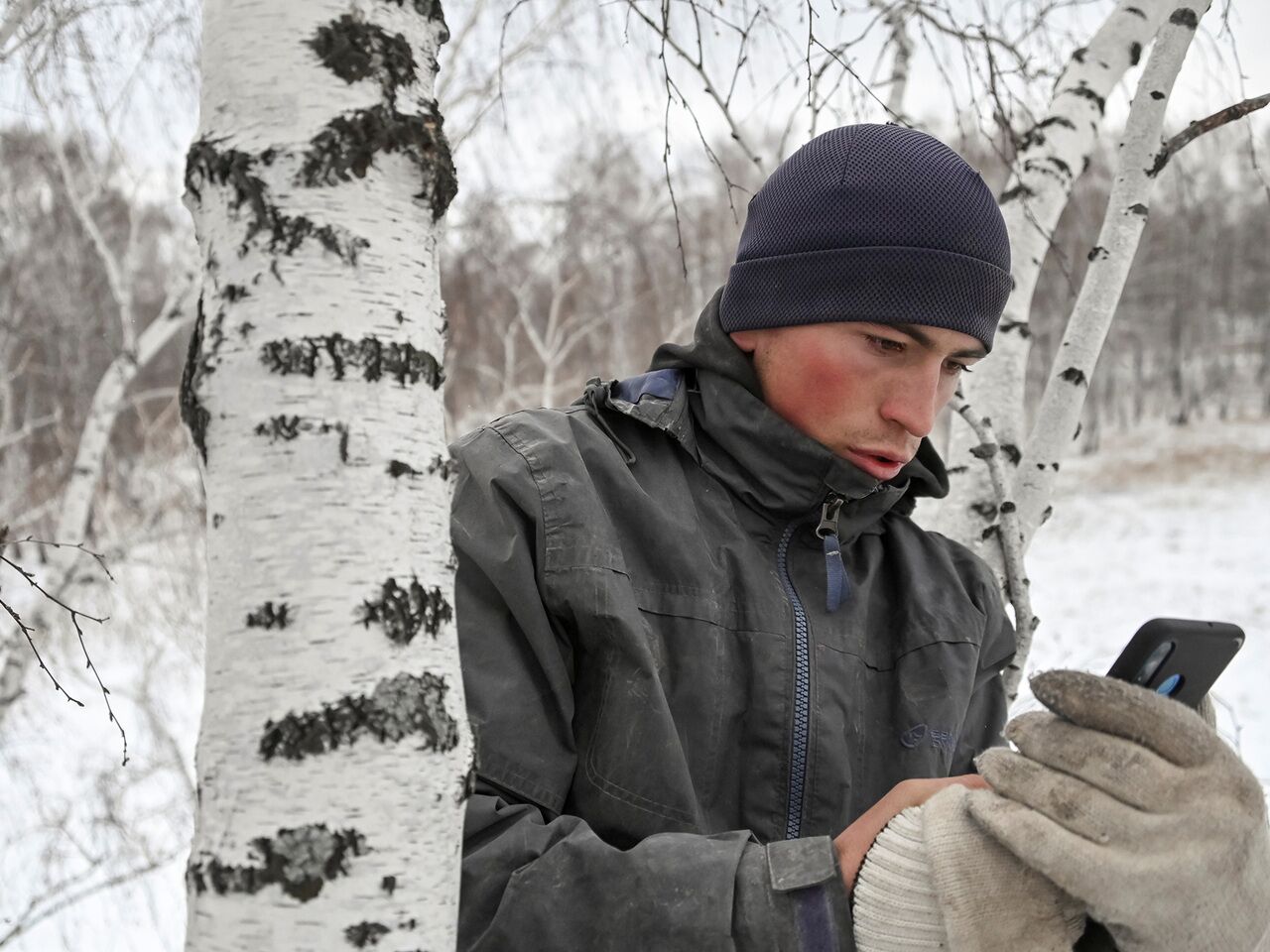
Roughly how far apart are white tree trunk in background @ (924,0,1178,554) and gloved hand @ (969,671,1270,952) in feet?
4.40

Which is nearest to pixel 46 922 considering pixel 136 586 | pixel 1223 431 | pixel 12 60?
pixel 12 60

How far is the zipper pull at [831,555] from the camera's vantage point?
1.54m

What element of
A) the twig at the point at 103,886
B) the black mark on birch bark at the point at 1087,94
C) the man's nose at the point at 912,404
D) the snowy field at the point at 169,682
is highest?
the black mark on birch bark at the point at 1087,94

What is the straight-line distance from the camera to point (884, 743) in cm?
156

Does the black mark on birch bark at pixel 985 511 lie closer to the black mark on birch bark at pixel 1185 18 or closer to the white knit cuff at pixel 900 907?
the black mark on birch bark at pixel 1185 18

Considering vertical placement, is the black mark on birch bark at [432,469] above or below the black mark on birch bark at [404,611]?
above

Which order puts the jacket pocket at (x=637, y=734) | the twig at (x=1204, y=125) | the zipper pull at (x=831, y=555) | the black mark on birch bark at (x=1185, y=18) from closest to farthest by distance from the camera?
the jacket pocket at (x=637, y=734) → the zipper pull at (x=831, y=555) → the twig at (x=1204, y=125) → the black mark on birch bark at (x=1185, y=18)

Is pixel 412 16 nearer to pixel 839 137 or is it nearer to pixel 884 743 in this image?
pixel 839 137

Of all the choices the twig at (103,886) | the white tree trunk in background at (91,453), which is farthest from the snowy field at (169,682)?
the white tree trunk in background at (91,453)

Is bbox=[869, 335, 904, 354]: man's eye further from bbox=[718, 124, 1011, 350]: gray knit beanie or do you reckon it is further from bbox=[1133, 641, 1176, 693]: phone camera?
bbox=[1133, 641, 1176, 693]: phone camera

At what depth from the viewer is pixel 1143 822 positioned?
99 cm

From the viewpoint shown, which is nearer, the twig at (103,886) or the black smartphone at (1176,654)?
the black smartphone at (1176,654)

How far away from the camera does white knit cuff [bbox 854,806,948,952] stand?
3.49 feet

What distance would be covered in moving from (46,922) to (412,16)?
5201 millimetres
